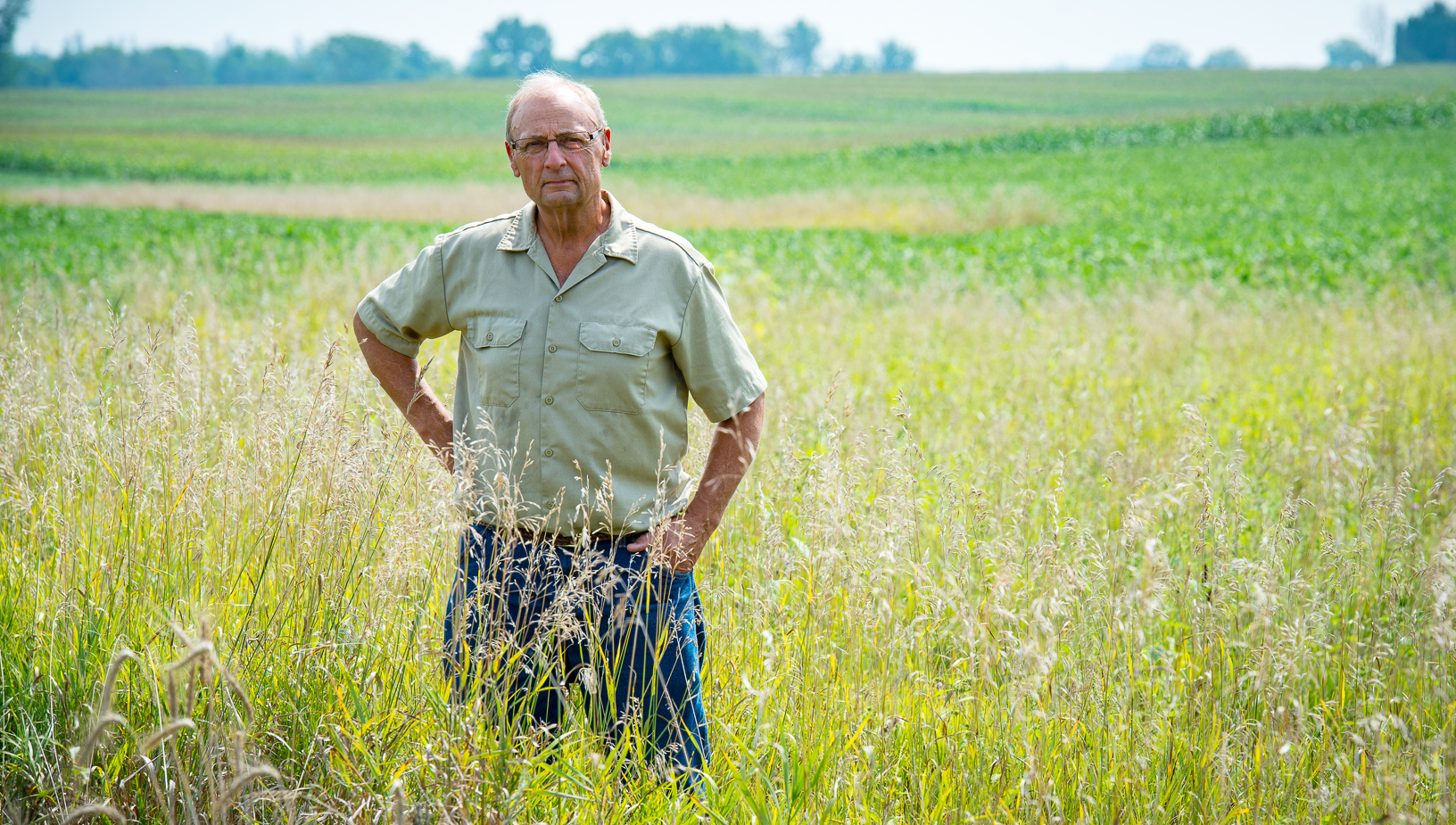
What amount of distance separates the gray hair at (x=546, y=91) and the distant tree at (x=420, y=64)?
132230 mm

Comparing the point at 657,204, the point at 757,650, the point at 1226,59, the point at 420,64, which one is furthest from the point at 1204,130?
the point at 1226,59

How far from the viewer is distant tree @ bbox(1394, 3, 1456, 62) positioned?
96.4 metres

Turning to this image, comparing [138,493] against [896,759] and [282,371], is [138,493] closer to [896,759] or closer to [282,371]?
[282,371]

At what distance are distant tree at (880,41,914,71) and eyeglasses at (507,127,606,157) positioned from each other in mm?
158878

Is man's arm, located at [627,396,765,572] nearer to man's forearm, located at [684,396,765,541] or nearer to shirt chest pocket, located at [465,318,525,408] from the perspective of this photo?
man's forearm, located at [684,396,765,541]

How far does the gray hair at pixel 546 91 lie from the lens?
2332mm

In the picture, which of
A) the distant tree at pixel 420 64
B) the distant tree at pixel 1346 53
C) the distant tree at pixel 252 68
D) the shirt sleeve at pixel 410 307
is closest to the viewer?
the shirt sleeve at pixel 410 307

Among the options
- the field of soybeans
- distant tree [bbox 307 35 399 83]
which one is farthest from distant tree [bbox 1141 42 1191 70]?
the field of soybeans

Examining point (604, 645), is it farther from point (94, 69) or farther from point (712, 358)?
point (94, 69)

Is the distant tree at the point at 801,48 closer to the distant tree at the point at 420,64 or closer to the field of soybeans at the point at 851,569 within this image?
the distant tree at the point at 420,64

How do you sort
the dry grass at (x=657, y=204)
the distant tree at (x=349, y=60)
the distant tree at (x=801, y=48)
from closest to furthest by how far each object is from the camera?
the dry grass at (x=657, y=204)
the distant tree at (x=349, y=60)
the distant tree at (x=801, y=48)

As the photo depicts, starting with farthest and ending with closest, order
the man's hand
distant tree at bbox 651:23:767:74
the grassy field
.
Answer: distant tree at bbox 651:23:767:74
the grassy field
the man's hand

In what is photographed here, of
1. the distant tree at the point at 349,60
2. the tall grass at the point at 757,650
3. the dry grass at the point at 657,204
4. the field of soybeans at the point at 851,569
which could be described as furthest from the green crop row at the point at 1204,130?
the distant tree at the point at 349,60

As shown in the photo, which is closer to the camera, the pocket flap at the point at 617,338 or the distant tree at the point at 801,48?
the pocket flap at the point at 617,338
